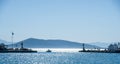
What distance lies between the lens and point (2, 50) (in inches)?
7721
